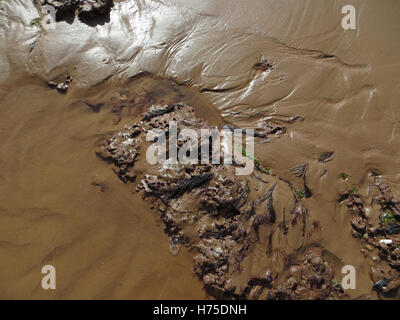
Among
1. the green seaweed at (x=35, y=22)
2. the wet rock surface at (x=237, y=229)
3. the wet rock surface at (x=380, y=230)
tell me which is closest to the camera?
the wet rock surface at (x=237, y=229)

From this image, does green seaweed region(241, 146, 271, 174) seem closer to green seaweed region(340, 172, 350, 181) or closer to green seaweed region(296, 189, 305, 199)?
green seaweed region(296, 189, 305, 199)

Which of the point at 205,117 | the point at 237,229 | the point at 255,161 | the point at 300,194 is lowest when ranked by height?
the point at 237,229

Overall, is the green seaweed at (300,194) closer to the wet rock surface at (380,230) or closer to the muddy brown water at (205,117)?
the muddy brown water at (205,117)

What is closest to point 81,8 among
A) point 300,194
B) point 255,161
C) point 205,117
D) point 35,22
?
point 35,22

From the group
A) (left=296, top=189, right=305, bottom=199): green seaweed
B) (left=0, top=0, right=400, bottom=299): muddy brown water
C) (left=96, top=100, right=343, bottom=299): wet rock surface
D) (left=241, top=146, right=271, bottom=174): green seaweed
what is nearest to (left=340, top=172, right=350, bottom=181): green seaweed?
(left=0, top=0, right=400, bottom=299): muddy brown water

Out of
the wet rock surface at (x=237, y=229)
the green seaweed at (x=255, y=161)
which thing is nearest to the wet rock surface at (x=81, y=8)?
the wet rock surface at (x=237, y=229)

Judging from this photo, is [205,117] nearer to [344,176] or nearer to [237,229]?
[237,229]
